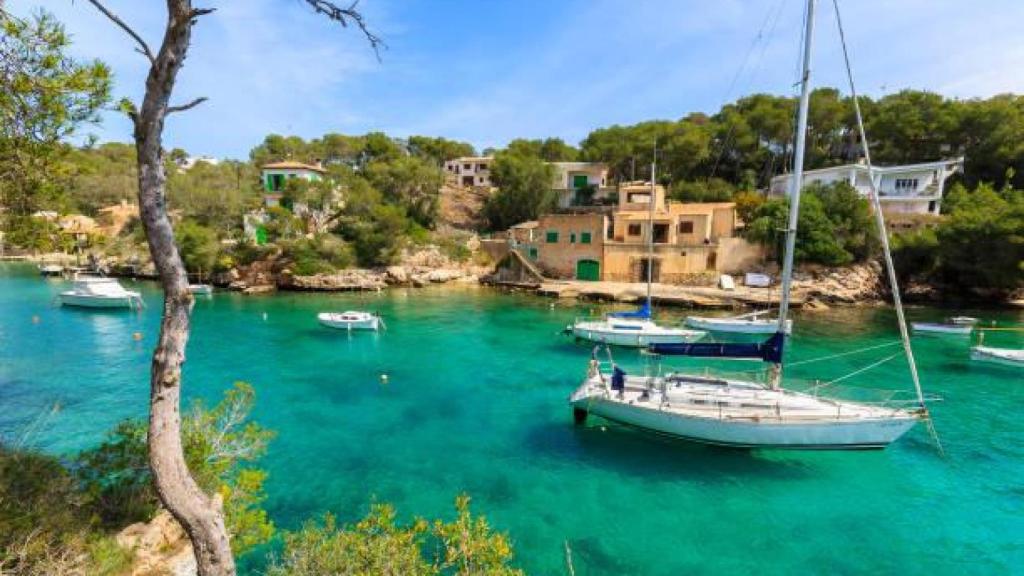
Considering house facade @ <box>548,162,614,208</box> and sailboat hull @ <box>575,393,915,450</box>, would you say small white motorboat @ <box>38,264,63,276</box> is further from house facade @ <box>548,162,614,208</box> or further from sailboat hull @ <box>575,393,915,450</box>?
sailboat hull @ <box>575,393,915,450</box>

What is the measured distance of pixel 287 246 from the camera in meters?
45.2

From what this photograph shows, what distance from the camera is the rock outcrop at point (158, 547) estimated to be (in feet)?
20.9

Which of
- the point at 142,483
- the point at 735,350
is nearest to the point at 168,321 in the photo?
the point at 142,483

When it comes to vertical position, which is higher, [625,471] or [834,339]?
[834,339]

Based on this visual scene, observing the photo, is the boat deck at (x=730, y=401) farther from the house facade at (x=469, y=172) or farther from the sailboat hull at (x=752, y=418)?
the house facade at (x=469, y=172)

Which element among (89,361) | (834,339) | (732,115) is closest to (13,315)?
(89,361)

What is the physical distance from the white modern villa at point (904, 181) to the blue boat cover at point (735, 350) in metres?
35.4

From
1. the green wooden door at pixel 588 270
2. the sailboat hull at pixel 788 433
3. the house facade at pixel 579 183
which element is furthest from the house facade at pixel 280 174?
the sailboat hull at pixel 788 433

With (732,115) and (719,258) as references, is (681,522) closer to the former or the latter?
(719,258)

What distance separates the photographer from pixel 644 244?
44031 millimetres

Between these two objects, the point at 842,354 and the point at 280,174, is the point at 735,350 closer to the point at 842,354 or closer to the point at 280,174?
the point at 842,354

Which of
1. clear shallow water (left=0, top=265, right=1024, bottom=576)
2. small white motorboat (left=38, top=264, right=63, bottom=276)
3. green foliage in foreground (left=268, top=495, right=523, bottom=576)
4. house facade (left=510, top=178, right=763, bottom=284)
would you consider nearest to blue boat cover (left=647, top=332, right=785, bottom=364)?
clear shallow water (left=0, top=265, right=1024, bottom=576)

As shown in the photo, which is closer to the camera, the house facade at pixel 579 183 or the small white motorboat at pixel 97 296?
the small white motorboat at pixel 97 296

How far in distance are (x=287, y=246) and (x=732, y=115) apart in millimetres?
57409
